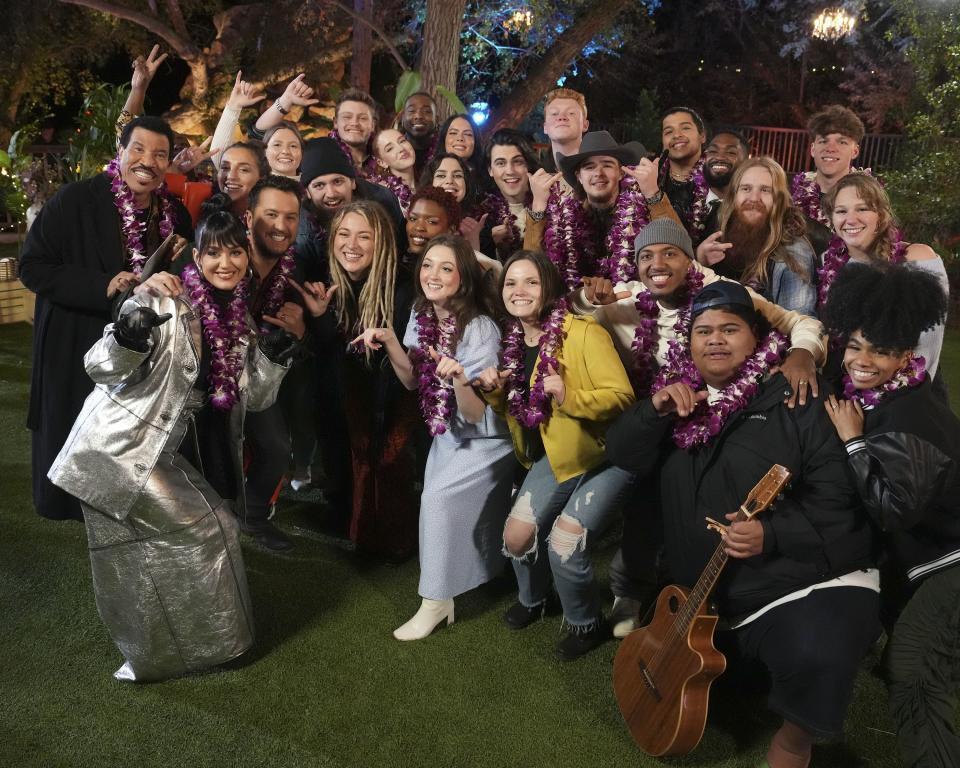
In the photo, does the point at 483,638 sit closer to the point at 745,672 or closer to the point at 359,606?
the point at 359,606

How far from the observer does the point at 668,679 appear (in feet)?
9.02

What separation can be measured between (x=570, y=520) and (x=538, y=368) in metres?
0.58

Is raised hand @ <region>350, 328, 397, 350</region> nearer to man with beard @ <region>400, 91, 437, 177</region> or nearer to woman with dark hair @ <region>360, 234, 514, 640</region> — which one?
woman with dark hair @ <region>360, 234, 514, 640</region>

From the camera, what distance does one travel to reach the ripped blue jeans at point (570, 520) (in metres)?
3.27

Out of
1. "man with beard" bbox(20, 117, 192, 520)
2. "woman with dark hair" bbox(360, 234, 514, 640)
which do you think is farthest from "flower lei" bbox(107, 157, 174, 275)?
"woman with dark hair" bbox(360, 234, 514, 640)

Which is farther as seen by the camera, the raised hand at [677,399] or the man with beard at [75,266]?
the man with beard at [75,266]

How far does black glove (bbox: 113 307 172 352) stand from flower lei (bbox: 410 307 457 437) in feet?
3.69

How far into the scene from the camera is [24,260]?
372cm

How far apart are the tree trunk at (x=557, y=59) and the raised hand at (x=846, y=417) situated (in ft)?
33.0

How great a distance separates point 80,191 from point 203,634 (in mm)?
1943

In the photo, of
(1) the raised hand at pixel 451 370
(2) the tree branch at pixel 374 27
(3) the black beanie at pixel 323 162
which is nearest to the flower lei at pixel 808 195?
(1) the raised hand at pixel 451 370

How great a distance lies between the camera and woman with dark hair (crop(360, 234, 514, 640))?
140 inches

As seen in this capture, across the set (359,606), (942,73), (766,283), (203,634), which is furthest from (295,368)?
(942,73)

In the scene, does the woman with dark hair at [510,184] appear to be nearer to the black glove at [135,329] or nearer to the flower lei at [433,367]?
the flower lei at [433,367]
